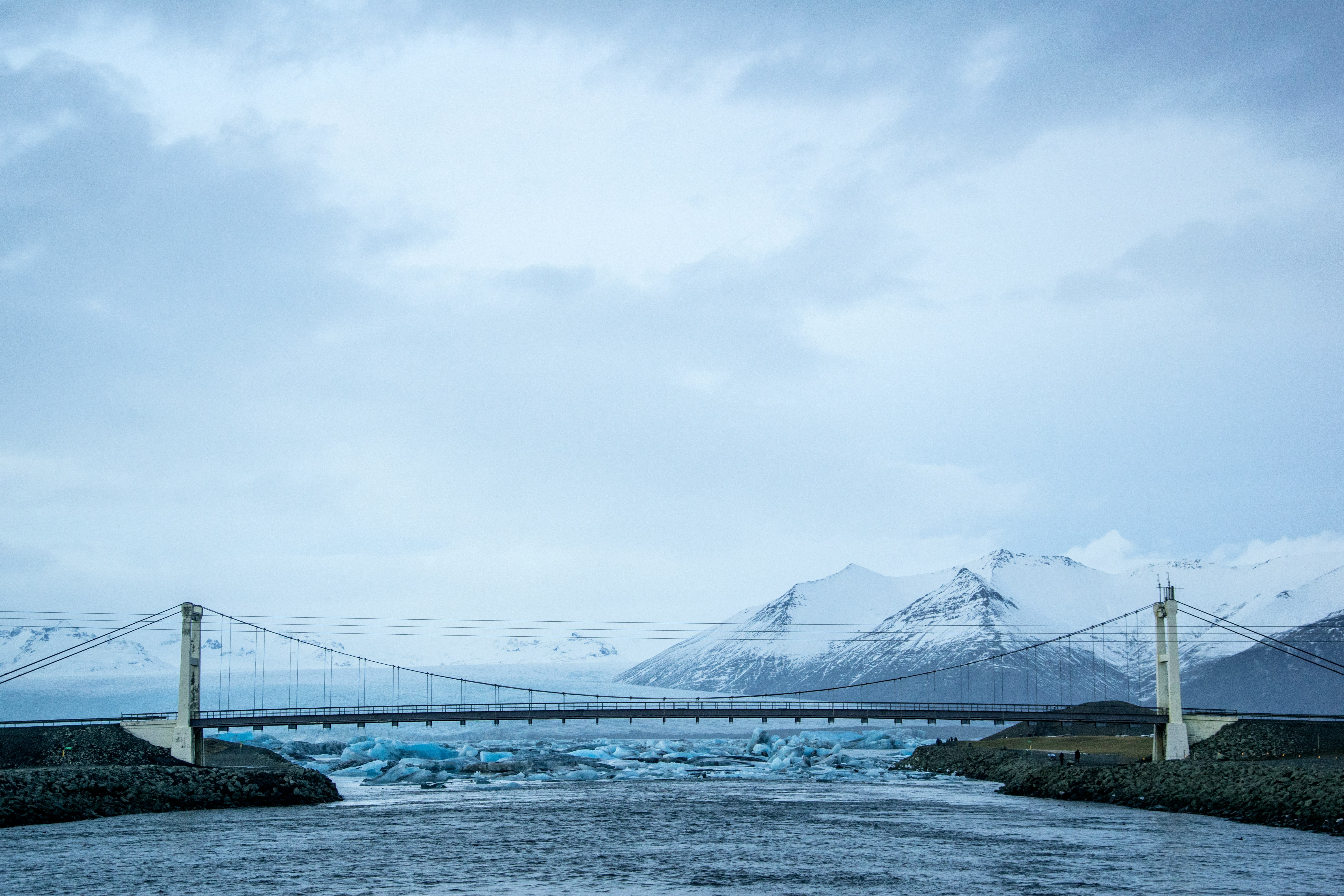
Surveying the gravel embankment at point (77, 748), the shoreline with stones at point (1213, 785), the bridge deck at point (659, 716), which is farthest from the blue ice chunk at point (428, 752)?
the shoreline with stones at point (1213, 785)

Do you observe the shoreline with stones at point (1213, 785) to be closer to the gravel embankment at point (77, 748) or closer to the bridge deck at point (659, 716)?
the bridge deck at point (659, 716)

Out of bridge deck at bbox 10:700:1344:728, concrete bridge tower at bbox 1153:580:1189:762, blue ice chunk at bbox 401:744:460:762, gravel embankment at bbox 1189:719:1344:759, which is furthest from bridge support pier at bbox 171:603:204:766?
gravel embankment at bbox 1189:719:1344:759

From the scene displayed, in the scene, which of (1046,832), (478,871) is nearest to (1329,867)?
(1046,832)

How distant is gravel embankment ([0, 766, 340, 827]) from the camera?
199ft

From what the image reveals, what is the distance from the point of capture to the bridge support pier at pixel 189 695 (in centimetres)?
8181

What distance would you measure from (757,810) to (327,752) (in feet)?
241

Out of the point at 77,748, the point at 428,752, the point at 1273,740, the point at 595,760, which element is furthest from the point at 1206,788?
the point at 428,752

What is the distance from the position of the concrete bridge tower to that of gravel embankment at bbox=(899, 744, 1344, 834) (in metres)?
4.76

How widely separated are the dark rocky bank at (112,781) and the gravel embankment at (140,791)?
55 millimetres

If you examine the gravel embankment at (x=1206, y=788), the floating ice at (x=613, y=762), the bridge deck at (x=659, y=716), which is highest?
the bridge deck at (x=659, y=716)

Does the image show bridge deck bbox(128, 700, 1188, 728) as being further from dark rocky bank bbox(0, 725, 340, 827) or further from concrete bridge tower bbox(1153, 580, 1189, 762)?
dark rocky bank bbox(0, 725, 340, 827)

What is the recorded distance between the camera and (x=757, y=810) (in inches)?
2670

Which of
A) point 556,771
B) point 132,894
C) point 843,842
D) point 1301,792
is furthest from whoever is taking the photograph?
point 556,771

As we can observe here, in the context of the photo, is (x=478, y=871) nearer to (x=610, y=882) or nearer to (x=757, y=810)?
(x=610, y=882)
